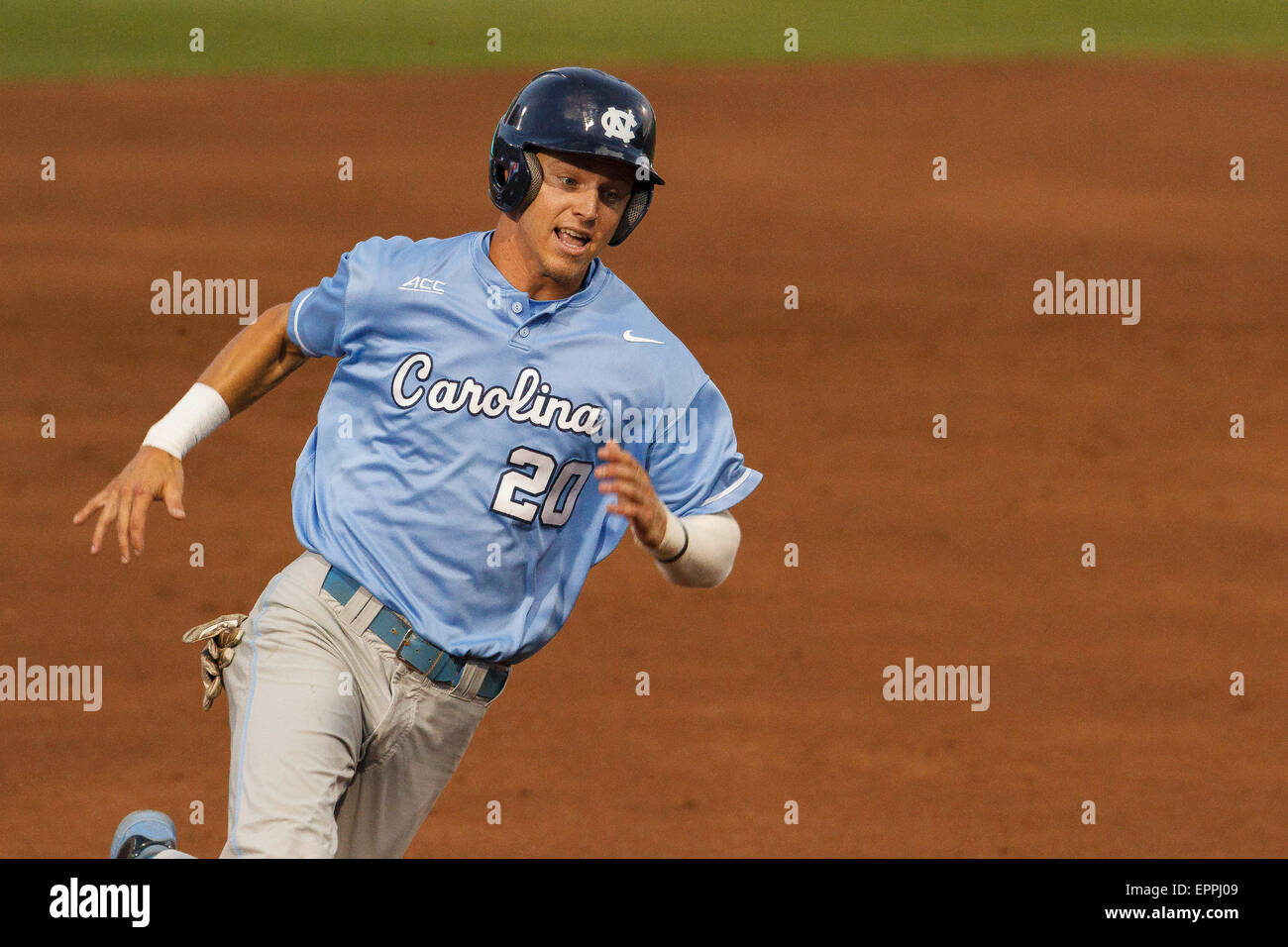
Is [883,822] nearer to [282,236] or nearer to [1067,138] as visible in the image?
[282,236]

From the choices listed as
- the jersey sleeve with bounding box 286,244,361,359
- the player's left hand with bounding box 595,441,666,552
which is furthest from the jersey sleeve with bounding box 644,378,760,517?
the jersey sleeve with bounding box 286,244,361,359

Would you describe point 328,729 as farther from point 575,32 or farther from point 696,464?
point 575,32

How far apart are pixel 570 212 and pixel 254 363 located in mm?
1012

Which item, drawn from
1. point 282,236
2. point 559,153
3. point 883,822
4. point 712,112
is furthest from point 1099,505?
point 712,112

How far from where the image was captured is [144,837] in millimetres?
5008

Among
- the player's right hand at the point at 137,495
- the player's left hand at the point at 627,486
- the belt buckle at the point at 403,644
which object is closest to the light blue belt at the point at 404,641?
the belt buckle at the point at 403,644

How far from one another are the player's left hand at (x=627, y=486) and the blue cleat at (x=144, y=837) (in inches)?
67.6

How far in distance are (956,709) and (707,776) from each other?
5.12ft

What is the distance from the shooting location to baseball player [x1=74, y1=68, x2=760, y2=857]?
4.70m

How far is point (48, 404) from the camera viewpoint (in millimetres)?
13094

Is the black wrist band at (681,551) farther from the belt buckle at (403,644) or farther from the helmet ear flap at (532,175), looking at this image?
the helmet ear flap at (532,175)

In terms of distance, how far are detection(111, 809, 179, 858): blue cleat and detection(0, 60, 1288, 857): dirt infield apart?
2.56 meters

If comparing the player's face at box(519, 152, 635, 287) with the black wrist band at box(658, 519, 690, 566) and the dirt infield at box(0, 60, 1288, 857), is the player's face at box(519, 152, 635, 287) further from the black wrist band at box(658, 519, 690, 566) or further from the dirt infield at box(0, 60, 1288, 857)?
the dirt infield at box(0, 60, 1288, 857)

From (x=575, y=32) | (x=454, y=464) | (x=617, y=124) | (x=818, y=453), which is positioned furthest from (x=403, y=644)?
(x=575, y=32)
